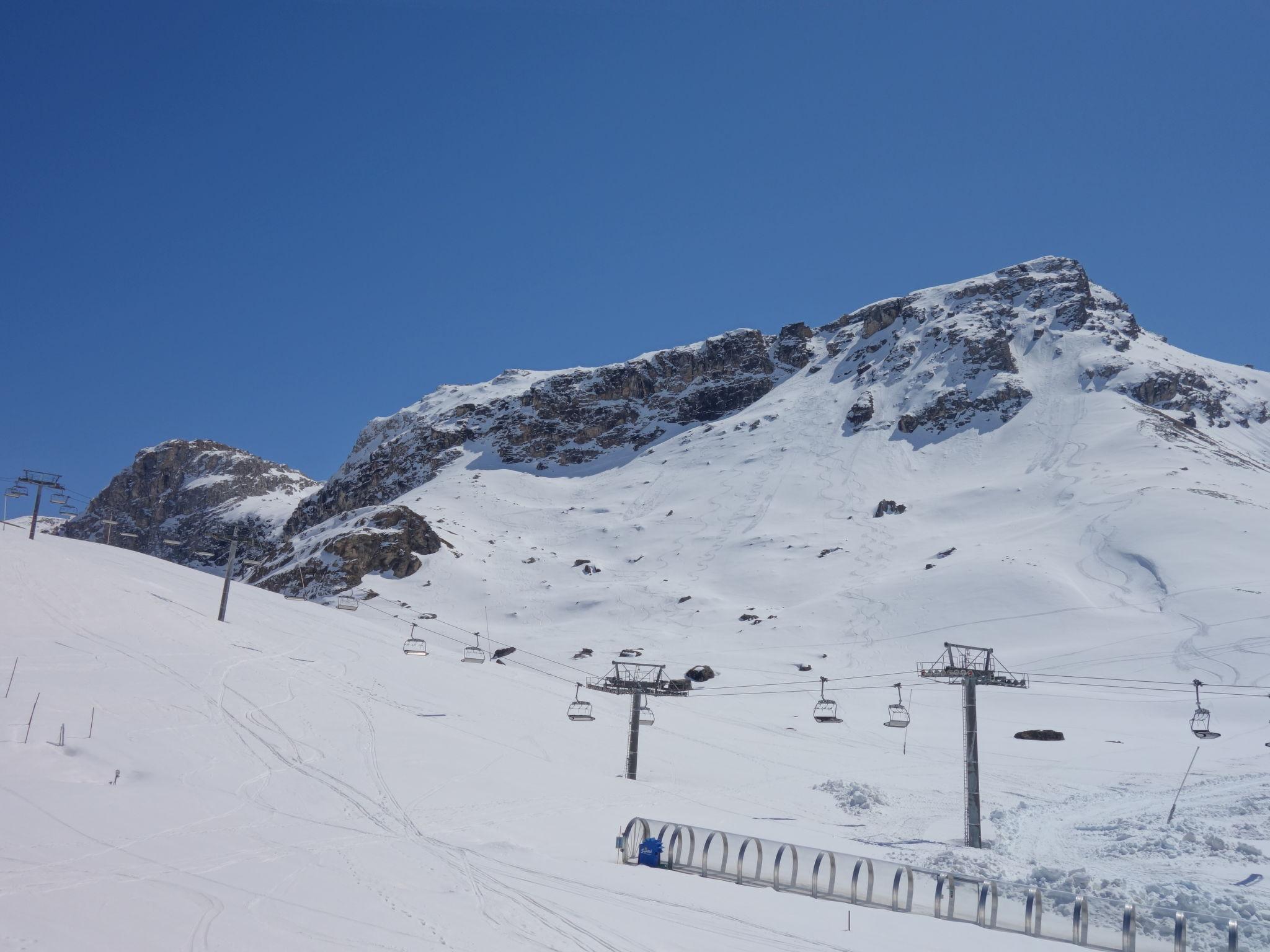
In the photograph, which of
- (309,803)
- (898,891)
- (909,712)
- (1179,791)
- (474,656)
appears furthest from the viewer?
(474,656)

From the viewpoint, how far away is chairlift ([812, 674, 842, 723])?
41.6 m

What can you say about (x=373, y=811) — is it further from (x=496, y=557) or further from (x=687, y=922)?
(x=496, y=557)

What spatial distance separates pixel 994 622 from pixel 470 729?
48900mm

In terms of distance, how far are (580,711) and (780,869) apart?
23834mm

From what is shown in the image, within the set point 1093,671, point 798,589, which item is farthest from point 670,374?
point 1093,671

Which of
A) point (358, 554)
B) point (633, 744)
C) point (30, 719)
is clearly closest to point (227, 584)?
point (30, 719)

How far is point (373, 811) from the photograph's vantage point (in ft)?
76.3

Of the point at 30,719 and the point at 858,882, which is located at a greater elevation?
the point at 30,719

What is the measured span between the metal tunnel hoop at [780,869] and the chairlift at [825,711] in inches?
807

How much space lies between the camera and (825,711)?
163 ft

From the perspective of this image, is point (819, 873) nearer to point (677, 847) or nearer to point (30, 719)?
point (677, 847)

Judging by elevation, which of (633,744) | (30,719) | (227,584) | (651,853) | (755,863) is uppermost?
(227,584)

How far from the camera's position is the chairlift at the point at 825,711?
1639 inches

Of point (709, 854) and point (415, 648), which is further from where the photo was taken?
point (415, 648)
